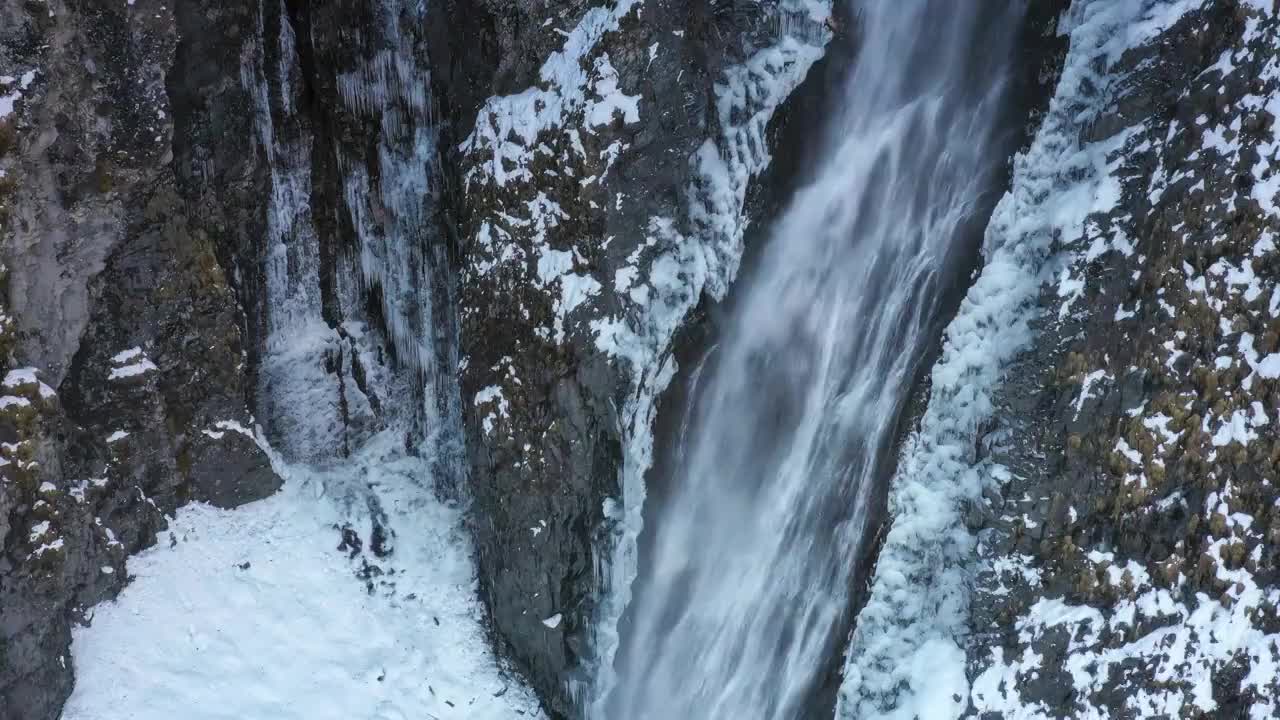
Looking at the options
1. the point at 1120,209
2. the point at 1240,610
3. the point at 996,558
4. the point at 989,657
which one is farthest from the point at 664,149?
the point at 1240,610

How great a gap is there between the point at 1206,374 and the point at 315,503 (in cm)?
854

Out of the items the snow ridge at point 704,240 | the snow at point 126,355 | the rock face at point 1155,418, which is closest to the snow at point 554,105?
the snow ridge at point 704,240

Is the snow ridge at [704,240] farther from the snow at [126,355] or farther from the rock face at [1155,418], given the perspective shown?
the snow at [126,355]

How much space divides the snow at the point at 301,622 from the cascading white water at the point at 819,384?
203cm

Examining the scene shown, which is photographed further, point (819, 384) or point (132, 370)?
point (132, 370)

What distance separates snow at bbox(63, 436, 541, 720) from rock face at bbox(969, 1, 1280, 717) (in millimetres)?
5206

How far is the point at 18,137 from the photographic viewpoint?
7.73m

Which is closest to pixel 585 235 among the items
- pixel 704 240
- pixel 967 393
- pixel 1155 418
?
pixel 704 240

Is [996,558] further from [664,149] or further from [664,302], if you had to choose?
[664,149]

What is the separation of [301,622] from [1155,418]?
8.10 m

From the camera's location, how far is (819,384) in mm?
8750

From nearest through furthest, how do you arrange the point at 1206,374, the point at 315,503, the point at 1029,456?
the point at 1206,374 < the point at 1029,456 < the point at 315,503

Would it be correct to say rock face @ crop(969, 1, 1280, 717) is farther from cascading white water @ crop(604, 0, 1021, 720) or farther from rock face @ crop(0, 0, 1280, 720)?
cascading white water @ crop(604, 0, 1021, 720)

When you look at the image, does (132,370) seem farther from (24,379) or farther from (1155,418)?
(1155,418)
